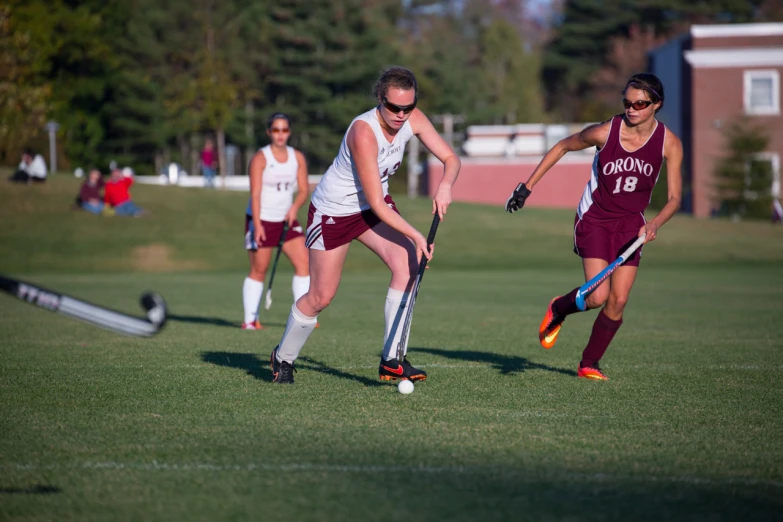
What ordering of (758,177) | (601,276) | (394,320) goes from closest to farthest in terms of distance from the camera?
1. (394,320)
2. (601,276)
3. (758,177)

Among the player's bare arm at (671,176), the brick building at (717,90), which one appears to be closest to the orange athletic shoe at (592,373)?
the player's bare arm at (671,176)

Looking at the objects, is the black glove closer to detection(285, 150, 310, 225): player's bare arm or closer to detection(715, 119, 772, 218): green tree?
detection(285, 150, 310, 225): player's bare arm

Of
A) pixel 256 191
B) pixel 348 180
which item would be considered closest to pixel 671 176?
pixel 348 180

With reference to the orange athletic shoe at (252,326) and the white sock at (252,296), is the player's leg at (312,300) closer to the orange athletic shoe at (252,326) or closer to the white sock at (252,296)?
the white sock at (252,296)

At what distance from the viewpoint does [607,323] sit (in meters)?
8.06

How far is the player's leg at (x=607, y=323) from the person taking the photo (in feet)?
25.9

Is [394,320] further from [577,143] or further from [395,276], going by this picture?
[577,143]

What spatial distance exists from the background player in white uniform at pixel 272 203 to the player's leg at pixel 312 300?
3.94m

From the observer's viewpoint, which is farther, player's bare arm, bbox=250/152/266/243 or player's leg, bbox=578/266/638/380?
player's bare arm, bbox=250/152/266/243

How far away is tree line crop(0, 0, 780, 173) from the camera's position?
62.4m

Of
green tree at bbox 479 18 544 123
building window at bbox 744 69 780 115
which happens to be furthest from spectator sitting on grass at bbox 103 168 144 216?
green tree at bbox 479 18 544 123

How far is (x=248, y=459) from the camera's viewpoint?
511 cm

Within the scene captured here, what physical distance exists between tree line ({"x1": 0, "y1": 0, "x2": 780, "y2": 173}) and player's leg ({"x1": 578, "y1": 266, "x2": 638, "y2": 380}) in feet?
150

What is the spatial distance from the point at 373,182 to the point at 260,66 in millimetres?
65016
